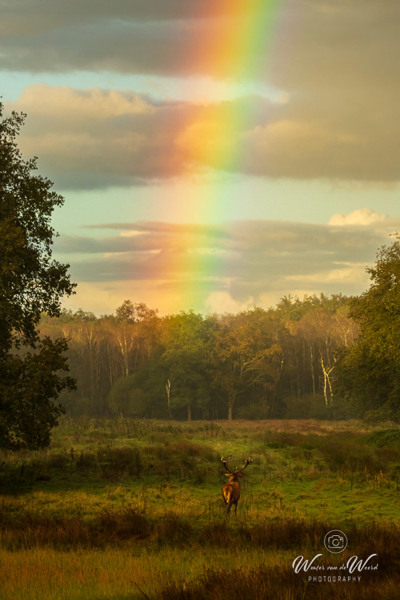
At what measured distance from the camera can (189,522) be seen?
17.6m

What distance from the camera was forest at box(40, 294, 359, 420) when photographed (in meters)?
88.2

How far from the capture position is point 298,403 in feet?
296

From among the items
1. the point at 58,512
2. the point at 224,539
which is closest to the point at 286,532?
the point at 224,539

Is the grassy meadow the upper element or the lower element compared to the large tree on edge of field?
lower

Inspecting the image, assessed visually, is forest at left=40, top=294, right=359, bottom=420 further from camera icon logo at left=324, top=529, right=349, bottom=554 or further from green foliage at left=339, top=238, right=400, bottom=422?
camera icon logo at left=324, top=529, right=349, bottom=554

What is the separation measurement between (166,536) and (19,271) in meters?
12.3

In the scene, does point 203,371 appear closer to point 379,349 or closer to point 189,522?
point 379,349

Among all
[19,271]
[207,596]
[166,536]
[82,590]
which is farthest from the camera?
[19,271]

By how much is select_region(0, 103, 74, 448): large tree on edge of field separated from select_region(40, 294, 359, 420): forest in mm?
56981

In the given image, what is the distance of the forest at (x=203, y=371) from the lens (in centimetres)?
8825

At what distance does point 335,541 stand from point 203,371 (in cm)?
7697

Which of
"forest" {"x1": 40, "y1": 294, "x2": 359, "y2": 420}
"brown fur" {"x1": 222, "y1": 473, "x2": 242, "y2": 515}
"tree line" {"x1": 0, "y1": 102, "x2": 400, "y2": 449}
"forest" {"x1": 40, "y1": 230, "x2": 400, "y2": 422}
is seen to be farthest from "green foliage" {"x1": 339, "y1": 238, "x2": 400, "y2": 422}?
"forest" {"x1": 40, "y1": 294, "x2": 359, "y2": 420}

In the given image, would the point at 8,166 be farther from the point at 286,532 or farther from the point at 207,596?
the point at 207,596

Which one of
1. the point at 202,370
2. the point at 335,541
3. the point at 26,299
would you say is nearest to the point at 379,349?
the point at 26,299
